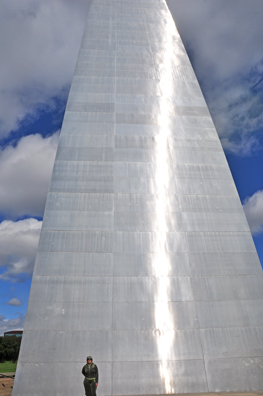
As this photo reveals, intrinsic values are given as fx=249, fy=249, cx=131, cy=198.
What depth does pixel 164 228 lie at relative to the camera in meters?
12.4

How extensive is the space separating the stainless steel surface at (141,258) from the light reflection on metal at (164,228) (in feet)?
0.17

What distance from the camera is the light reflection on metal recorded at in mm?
10026

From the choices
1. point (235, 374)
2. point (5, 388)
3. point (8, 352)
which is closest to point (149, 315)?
point (235, 374)

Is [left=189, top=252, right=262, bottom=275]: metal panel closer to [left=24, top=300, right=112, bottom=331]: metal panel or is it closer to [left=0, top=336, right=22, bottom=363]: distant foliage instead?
[left=24, top=300, right=112, bottom=331]: metal panel

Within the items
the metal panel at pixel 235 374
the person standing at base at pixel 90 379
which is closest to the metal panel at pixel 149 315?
the metal panel at pixel 235 374

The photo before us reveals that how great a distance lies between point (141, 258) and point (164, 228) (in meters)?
1.93

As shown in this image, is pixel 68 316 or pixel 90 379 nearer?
pixel 90 379

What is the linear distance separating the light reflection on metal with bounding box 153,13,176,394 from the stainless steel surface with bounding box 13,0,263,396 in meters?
0.05

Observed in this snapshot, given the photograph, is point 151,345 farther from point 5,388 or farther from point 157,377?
point 5,388

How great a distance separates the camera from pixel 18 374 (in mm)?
9203

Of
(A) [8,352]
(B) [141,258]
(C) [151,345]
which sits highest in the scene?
(A) [8,352]

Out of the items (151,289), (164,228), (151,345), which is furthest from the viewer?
(164,228)

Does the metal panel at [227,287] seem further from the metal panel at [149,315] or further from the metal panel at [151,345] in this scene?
the metal panel at [151,345]

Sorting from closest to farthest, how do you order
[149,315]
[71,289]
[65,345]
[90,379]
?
[90,379] → [65,345] → [149,315] → [71,289]
